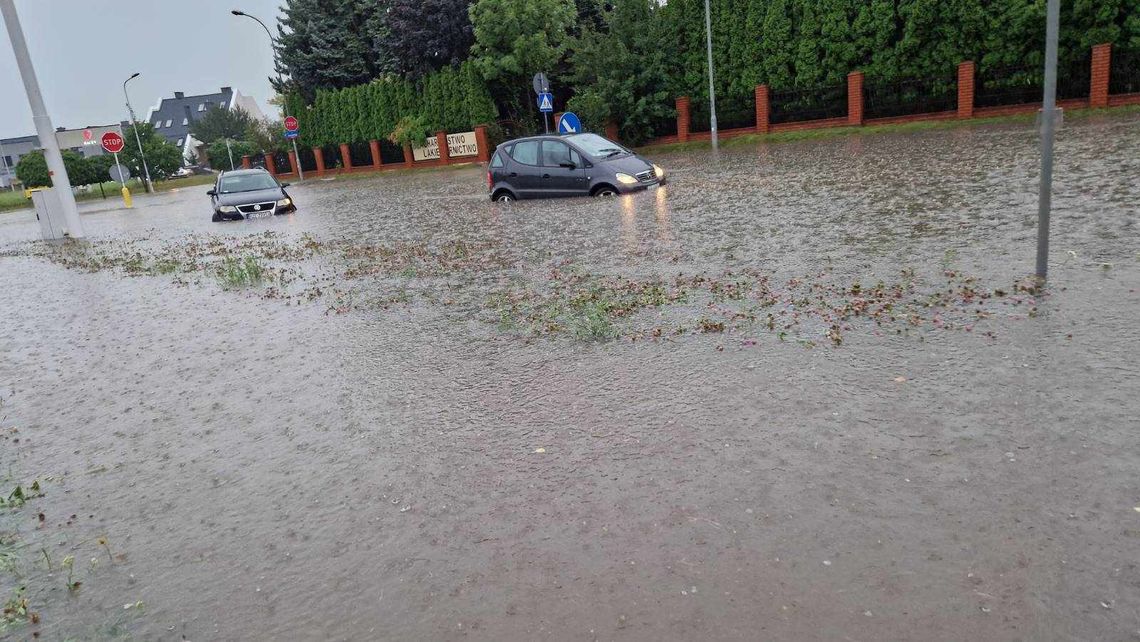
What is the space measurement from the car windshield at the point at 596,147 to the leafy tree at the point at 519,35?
74.6 feet

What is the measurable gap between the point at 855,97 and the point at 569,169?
16540mm

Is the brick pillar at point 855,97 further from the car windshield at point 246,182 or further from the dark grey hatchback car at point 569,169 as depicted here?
the car windshield at point 246,182

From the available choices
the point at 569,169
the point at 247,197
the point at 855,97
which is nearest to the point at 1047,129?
the point at 569,169

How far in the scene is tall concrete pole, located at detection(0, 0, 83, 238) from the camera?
71.8 feet

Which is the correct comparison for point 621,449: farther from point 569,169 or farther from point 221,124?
point 221,124

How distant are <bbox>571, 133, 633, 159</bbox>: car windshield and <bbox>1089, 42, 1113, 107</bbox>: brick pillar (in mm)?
16142

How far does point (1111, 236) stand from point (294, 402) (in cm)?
792

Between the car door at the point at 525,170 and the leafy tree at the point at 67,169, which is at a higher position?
the leafy tree at the point at 67,169

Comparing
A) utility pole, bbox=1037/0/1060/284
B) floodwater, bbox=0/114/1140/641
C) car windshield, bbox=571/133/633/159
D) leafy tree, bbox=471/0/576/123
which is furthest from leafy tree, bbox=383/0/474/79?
utility pole, bbox=1037/0/1060/284

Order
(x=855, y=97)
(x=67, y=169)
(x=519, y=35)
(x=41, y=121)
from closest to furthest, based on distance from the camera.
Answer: (x=41, y=121)
(x=855, y=97)
(x=519, y=35)
(x=67, y=169)

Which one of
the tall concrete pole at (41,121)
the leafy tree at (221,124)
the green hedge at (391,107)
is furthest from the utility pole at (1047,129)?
the leafy tree at (221,124)

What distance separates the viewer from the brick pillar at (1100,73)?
77.0 feet

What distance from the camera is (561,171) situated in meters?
17.0

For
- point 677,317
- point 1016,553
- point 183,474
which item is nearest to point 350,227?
point 677,317
